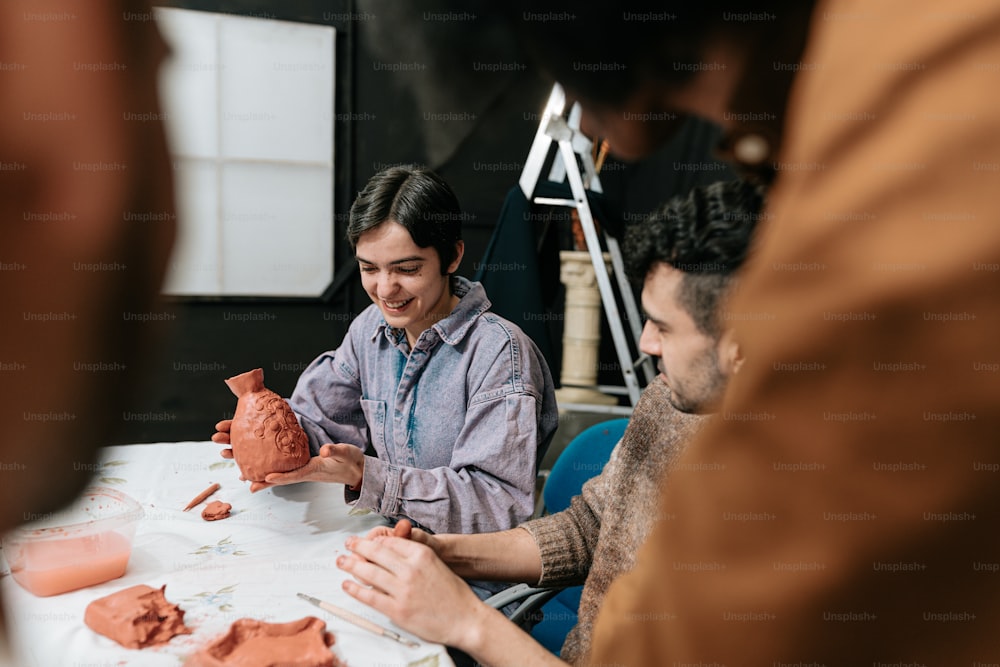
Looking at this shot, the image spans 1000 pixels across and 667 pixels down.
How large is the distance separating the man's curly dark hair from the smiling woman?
32cm

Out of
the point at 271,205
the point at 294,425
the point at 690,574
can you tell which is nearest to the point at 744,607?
the point at 690,574

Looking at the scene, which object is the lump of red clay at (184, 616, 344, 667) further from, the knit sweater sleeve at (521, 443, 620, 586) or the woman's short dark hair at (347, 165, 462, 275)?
the woman's short dark hair at (347, 165, 462, 275)

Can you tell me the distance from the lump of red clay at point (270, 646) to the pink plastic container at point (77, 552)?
176 millimetres

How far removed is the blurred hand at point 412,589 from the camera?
0.59 meters

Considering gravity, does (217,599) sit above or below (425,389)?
below

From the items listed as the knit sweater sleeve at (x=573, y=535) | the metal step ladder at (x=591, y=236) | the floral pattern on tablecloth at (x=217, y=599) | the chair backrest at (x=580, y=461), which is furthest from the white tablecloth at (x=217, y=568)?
the metal step ladder at (x=591, y=236)

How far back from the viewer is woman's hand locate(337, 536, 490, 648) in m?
0.59

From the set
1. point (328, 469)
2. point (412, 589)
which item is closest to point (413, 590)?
point (412, 589)

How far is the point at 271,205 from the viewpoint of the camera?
0.62 meters

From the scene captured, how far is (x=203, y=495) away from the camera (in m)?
0.86

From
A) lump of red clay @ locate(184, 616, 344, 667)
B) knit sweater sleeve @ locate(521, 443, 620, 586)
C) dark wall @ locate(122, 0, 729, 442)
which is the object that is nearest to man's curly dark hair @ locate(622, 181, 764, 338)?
dark wall @ locate(122, 0, 729, 442)

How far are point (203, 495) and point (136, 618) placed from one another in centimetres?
35

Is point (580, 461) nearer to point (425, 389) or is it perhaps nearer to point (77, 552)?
point (425, 389)

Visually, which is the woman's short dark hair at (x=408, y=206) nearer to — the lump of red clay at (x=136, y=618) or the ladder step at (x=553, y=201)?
the ladder step at (x=553, y=201)
